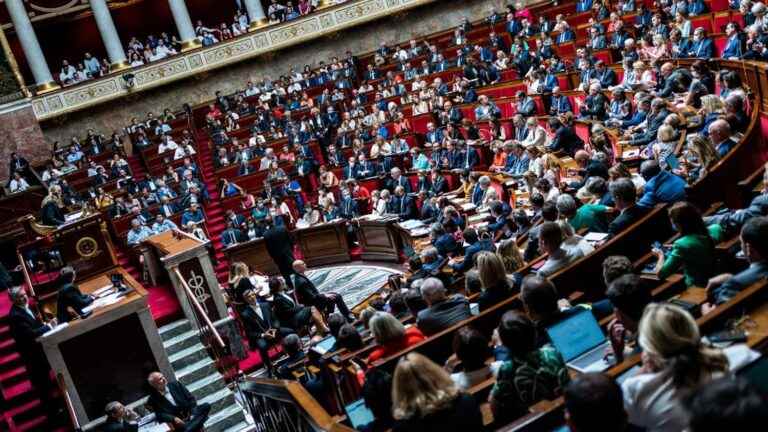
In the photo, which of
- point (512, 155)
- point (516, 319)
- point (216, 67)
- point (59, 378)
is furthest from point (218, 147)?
point (516, 319)

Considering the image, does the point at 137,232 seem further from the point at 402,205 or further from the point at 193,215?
the point at 402,205

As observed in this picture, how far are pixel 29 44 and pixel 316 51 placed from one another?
902 centimetres

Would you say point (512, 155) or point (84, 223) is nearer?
point (84, 223)

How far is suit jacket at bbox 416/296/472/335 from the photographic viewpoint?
15.8 ft

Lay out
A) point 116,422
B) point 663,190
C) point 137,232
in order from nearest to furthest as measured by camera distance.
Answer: point 663,190
point 116,422
point 137,232

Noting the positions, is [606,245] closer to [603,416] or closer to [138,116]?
[603,416]

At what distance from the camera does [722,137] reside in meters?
6.28

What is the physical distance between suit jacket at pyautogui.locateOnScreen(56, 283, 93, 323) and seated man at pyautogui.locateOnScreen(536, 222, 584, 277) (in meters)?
5.53

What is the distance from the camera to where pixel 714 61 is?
31.8 feet

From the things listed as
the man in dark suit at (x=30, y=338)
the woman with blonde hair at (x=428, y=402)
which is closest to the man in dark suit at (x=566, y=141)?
the man in dark suit at (x=30, y=338)

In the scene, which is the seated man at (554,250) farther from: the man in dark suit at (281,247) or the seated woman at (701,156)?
the man in dark suit at (281,247)

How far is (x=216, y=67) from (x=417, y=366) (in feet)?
71.4

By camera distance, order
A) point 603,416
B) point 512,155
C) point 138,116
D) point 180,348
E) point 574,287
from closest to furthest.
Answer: point 603,416
point 574,287
point 180,348
point 512,155
point 138,116

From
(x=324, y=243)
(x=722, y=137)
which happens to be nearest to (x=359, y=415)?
(x=722, y=137)
